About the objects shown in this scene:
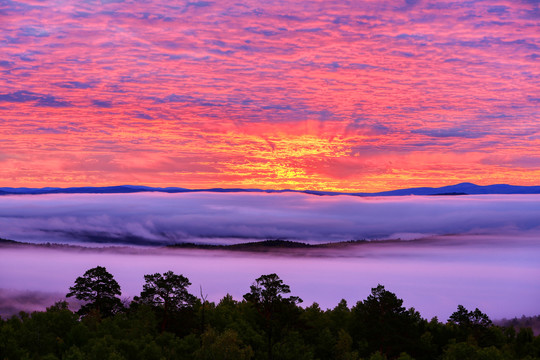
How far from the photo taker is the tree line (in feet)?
308

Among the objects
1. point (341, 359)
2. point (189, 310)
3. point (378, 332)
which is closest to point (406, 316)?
point (378, 332)

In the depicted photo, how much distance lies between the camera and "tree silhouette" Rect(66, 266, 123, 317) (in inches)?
4230

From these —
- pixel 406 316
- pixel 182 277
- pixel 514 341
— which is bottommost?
pixel 514 341

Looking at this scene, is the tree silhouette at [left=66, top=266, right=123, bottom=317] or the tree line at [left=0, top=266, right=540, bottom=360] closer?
the tree line at [left=0, top=266, right=540, bottom=360]

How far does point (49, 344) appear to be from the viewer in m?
98.6

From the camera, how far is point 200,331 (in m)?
105

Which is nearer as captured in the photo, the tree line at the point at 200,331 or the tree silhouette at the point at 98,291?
the tree line at the point at 200,331

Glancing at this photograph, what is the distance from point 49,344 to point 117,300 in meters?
16.6

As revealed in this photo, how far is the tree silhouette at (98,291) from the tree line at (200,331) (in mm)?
166

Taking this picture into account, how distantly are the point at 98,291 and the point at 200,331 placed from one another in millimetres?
19475

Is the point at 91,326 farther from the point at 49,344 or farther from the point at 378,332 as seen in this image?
the point at 378,332

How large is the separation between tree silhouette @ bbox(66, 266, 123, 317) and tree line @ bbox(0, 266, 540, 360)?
0.17 meters

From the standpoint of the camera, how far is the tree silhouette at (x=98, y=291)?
352 feet

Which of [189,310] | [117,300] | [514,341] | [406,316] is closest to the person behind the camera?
[406,316]
